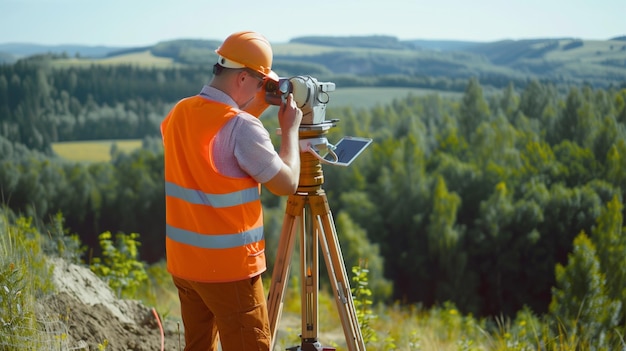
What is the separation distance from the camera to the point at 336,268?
9.24 ft

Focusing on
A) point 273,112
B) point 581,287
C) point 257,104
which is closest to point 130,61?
point 273,112

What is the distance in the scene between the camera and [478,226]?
30.7m

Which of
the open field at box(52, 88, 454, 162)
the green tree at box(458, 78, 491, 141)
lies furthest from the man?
the green tree at box(458, 78, 491, 141)

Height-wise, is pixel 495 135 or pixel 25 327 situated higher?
pixel 25 327

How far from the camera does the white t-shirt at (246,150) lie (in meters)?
2.13

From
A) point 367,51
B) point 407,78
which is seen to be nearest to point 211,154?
point 407,78

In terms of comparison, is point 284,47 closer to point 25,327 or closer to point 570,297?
point 570,297

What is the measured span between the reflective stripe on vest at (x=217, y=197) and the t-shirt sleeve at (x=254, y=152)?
9 centimetres

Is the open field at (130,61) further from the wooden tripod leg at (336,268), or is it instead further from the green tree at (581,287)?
the wooden tripod leg at (336,268)

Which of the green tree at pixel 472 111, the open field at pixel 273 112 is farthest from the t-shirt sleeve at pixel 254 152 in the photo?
the green tree at pixel 472 111


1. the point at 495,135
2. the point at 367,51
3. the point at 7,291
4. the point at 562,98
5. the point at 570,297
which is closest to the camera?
the point at 7,291

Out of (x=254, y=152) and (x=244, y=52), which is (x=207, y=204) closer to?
(x=254, y=152)

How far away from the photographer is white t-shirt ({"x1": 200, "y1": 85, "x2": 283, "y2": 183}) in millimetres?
2133

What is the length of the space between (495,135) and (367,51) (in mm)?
41901
